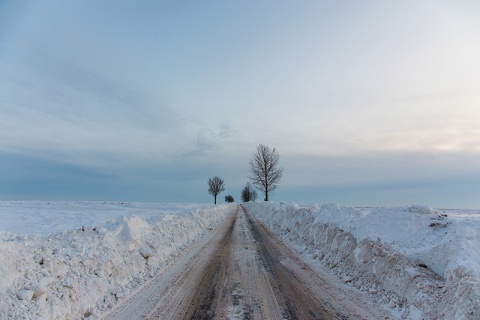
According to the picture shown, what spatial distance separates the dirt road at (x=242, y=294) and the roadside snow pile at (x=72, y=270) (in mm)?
639

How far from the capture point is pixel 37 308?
5445 millimetres

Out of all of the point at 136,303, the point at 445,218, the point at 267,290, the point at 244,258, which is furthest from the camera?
the point at 244,258

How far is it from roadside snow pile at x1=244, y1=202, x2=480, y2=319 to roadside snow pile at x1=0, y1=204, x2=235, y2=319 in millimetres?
5880

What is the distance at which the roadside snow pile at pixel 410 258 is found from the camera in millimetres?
5371

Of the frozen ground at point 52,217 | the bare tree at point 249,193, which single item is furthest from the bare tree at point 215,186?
the frozen ground at point 52,217

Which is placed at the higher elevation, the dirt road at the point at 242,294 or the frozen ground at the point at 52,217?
the frozen ground at the point at 52,217

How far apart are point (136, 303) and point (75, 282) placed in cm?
144

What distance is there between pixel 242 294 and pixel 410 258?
3.99 m

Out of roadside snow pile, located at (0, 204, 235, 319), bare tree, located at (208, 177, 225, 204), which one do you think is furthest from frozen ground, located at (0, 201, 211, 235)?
bare tree, located at (208, 177, 225, 204)

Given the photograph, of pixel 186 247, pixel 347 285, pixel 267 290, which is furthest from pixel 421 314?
pixel 186 247

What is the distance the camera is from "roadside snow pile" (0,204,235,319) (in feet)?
18.2

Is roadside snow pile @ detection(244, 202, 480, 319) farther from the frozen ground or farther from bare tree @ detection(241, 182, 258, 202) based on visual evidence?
bare tree @ detection(241, 182, 258, 202)

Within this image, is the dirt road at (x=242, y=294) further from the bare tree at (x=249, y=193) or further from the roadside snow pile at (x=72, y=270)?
the bare tree at (x=249, y=193)

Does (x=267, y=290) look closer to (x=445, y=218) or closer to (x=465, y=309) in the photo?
(x=465, y=309)
